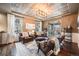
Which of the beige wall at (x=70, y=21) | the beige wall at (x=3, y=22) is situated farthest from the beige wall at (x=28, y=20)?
the beige wall at (x=70, y=21)

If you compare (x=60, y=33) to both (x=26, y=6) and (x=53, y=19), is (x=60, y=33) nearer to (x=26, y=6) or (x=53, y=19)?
(x=53, y=19)

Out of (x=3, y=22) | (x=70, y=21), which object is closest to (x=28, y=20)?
(x=3, y=22)

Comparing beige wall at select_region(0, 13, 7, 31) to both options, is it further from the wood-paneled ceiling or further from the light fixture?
the light fixture

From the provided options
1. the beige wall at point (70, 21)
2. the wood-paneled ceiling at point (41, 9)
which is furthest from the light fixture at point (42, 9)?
the beige wall at point (70, 21)

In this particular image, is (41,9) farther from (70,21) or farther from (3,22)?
(3,22)

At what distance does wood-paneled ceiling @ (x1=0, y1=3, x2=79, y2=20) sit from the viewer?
220 cm

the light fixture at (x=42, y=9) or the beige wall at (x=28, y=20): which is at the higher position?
the light fixture at (x=42, y=9)

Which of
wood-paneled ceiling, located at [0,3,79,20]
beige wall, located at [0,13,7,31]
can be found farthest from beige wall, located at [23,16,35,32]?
beige wall, located at [0,13,7,31]

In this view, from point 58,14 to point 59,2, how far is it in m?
0.20

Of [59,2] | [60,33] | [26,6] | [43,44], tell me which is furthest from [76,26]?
[26,6]

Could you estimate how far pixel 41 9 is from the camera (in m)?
2.23

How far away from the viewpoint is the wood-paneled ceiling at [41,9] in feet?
7.23

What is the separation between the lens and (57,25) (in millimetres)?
2232

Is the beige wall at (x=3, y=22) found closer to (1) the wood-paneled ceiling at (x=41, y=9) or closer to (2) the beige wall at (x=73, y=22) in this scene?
(1) the wood-paneled ceiling at (x=41, y=9)
